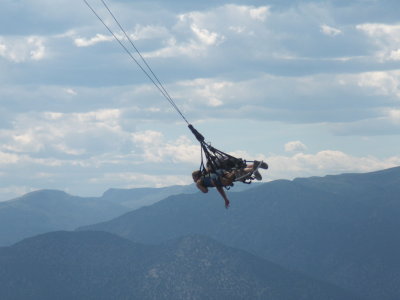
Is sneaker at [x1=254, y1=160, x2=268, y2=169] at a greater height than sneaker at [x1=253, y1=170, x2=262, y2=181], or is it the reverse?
sneaker at [x1=254, y1=160, x2=268, y2=169]

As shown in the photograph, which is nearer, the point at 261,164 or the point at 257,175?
the point at 257,175

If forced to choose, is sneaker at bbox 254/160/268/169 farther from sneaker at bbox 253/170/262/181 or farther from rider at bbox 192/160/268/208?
sneaker at bbox 253/170/262/181

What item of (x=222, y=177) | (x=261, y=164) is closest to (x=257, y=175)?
(x=261, y=164)

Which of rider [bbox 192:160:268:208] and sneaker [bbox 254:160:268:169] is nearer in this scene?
rider [bbox 192:160:268:208]

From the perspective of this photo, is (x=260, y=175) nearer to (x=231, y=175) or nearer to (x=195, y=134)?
(x=231, y=175)

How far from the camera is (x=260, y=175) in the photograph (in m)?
48.4

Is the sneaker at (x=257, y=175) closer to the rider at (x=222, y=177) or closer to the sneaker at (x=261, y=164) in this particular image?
the rider at (x=222, y=177)

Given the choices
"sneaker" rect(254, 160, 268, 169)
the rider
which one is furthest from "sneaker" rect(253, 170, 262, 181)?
"sneaker" rect(254, 160, 268, 169)

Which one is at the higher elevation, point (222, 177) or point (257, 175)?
point (222, 177)

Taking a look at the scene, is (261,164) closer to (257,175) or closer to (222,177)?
(257,175)

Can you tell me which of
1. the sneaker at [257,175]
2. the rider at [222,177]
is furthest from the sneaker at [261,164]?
the sneaker at [257,175]

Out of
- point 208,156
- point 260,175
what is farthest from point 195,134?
point 260,175

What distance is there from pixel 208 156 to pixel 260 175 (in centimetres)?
401

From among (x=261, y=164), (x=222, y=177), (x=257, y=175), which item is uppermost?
(x=261, y=164)
